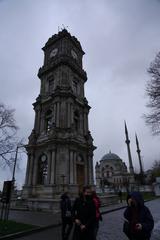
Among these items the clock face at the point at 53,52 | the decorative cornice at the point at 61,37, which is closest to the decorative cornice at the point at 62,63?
the clock face at the point at 53,52

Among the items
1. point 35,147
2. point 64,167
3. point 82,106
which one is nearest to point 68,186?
point 64,167

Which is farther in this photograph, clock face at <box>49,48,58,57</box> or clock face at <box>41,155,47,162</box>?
clock face at <box>49,48,58,57</box>

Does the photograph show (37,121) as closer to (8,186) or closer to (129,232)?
(8,186)

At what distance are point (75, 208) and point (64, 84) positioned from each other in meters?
25.3

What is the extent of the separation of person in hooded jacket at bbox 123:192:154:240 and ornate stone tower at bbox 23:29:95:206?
17.9 m

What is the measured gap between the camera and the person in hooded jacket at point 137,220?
11.7 feet

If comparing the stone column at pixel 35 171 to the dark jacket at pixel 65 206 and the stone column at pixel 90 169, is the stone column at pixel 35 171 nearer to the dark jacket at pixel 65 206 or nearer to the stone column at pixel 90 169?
the stone column at pixel 90 169

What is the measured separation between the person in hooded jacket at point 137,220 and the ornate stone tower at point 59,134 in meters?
17.9

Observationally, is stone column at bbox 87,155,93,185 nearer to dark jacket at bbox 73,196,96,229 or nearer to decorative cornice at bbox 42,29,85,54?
decorative cornice at bbox 42,29,85,54

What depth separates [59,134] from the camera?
2444 cm

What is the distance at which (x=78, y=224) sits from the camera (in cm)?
423

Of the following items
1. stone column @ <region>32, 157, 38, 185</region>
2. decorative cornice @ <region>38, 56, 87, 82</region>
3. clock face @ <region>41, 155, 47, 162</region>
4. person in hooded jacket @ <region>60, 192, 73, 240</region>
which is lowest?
person in hooded jacket @ <region>60, 192, 73, 240</region>

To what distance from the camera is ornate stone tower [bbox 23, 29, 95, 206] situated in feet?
74.8

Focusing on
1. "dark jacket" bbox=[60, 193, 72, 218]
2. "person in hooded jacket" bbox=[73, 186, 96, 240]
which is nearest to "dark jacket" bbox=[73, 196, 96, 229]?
"person in hooded jacket" bbox=[73, 186, 96, 240]
